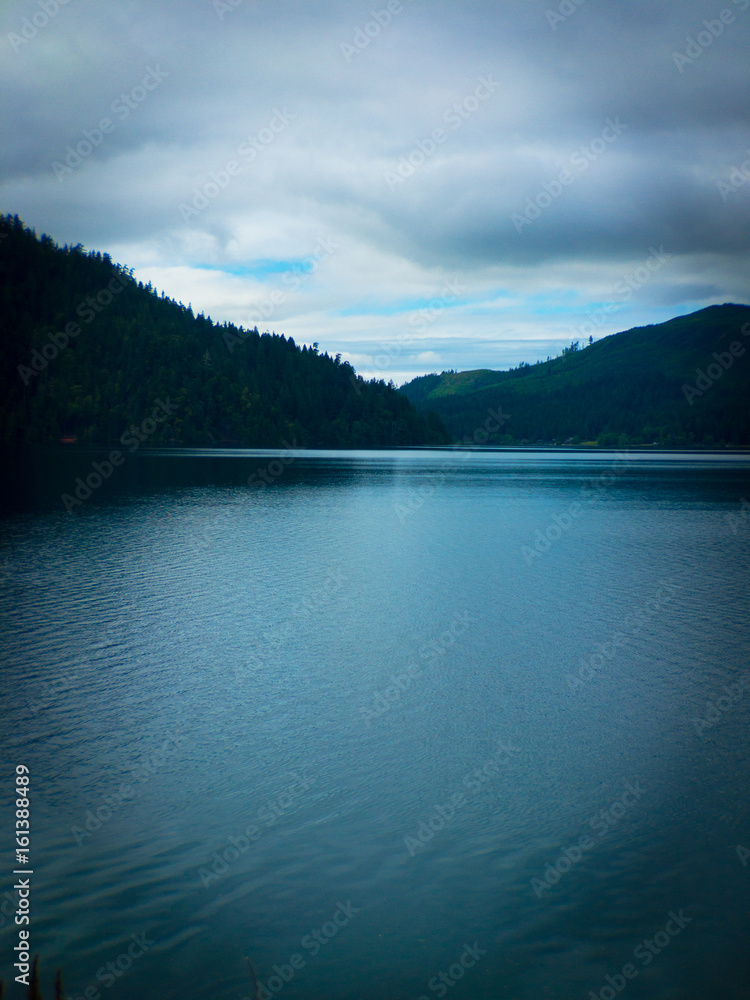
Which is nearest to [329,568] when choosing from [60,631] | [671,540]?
[60,631]

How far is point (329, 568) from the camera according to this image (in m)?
34.7

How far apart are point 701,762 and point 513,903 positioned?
6.55 metres
